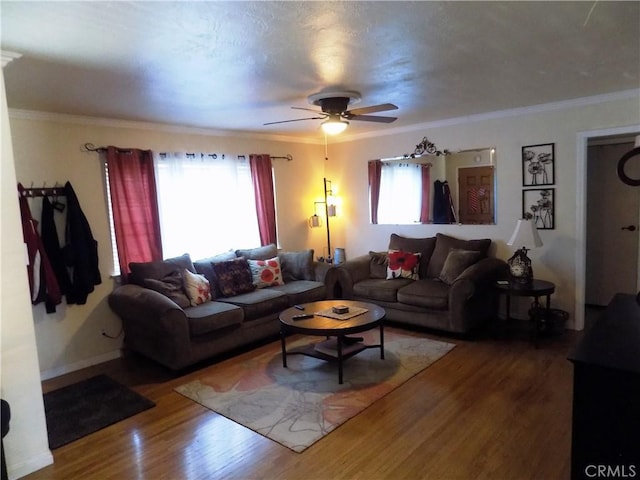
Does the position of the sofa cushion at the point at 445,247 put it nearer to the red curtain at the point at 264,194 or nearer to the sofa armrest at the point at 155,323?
the red curtain at the point at 264,194

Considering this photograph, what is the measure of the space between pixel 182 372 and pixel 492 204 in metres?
3.73

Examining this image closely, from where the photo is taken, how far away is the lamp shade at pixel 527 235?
13.4 feet

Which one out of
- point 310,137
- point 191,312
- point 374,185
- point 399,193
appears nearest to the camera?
point 191,312

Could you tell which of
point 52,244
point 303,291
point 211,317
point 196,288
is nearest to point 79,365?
point 52,244

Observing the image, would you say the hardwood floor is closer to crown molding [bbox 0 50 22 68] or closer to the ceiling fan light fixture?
the ceiling fan light fixture

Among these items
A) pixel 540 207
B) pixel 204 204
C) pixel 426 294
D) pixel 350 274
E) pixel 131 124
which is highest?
pixel 131 124

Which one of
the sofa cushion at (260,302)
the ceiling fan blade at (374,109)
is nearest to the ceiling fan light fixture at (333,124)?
the ceiling fan blade at (374,109)

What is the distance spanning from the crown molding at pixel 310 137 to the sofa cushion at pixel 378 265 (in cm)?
166

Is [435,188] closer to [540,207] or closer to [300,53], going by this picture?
[540,207]

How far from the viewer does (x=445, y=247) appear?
4875 mm

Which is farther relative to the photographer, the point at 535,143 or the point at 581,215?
the point at 535,143

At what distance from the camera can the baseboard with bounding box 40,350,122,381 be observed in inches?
147

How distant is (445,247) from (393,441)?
2.81 metres

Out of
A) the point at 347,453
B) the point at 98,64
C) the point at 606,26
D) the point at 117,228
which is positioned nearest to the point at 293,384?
the point at 347,453
